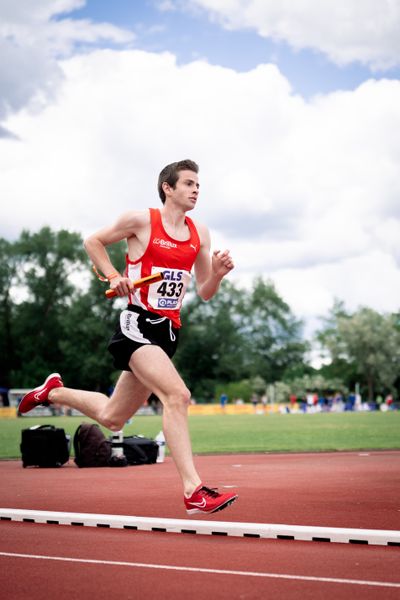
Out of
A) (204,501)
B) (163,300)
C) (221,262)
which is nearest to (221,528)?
(204,501)

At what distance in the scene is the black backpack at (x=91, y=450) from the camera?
13.9m

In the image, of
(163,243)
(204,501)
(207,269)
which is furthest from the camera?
(207,269)

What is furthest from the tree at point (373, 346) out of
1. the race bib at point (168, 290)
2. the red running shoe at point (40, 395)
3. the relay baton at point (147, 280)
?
the relay baton at point (147, 280)

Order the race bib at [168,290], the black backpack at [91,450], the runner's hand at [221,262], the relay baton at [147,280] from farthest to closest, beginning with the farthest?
the black backpack at [91,450] < the runner's hand at [221,262] < the race bib at [168,290] < the relay baton at [147,280]

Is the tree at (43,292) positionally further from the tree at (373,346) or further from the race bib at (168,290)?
the race bib at (168,290)

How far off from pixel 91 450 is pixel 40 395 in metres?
→ 6.01

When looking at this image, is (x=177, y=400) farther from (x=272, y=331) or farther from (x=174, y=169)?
(x=272, y=331)

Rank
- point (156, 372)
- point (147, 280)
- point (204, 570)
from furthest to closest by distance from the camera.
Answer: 1. point (147, 280)
2. point (156, 372)
3. point (204, 570)

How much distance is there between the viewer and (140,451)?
1448 centimetres

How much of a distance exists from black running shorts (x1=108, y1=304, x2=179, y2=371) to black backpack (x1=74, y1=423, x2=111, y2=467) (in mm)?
7178

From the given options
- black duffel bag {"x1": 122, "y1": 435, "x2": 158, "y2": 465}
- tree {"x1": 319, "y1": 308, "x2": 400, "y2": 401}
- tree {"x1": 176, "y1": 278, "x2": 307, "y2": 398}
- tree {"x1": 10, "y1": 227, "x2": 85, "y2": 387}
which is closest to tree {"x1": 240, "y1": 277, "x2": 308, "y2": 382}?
tree {"x1": 176, "y1": 278, "x2": 307, "y2": 398}

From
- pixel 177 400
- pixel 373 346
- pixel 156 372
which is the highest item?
pixel 373 346

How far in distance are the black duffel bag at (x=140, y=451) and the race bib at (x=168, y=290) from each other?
7921 millimetres

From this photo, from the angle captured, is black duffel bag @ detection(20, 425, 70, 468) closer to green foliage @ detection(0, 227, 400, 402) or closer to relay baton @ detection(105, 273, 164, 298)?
relay baton @ detection(105, 273, 164, 298)
